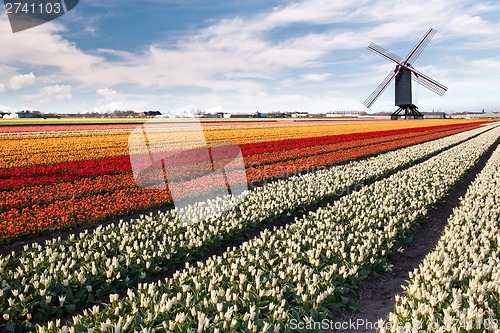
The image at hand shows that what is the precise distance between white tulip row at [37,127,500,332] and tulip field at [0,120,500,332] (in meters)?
0.02

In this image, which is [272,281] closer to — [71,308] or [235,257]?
[235,257]

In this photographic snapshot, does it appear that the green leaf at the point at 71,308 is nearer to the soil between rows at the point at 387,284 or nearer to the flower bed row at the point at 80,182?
the soil between rows at the point at 387,284

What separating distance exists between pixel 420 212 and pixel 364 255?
12.6ft

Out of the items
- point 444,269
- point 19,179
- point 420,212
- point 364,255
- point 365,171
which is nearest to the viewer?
point 444,269

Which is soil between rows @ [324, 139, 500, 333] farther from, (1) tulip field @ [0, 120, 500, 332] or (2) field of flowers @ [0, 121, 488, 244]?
(2) field of flowers @ [0, 121, 488, 244]

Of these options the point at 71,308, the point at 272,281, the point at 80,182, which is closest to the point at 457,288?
the point at 272,281

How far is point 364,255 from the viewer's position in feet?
21.1

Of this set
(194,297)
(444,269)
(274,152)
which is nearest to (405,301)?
(444,269)

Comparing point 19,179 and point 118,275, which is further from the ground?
point 19,179

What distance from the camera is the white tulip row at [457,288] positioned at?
3.96 meters

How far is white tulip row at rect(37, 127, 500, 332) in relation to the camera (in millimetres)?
4102

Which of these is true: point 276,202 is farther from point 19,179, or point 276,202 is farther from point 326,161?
point 19,179

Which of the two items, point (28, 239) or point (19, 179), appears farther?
point (19, 179)

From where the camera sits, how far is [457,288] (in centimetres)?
509
